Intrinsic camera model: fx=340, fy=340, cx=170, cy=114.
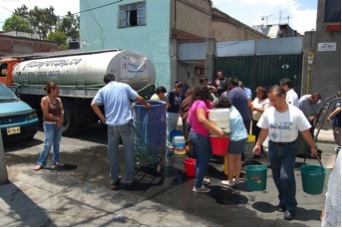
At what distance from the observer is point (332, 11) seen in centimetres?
1102

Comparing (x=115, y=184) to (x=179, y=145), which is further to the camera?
(x=179, y=145)

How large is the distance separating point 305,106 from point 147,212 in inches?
185

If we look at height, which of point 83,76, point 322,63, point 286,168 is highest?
point 322,63

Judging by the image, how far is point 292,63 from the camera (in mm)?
12094

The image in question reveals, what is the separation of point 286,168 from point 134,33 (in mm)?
13833

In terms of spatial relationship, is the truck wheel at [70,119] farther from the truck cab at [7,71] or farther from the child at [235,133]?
the child at [235,133]

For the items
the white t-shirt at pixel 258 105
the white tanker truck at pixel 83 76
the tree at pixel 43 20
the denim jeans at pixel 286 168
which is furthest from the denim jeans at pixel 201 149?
the tree at pixel 43 20

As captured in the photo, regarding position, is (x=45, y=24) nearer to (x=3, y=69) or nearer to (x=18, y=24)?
(x=18, y=24)

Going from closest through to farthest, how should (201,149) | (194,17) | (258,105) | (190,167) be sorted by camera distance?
(201,149), (190,167), (258,105), (194,17)

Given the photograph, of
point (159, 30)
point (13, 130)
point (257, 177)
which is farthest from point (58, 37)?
point (257, 177)

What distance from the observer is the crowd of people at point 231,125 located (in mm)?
4027

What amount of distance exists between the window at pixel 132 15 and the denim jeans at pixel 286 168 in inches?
529

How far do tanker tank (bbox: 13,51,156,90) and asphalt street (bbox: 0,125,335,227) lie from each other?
2677 mm

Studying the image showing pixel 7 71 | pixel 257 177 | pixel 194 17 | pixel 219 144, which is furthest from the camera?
pixel 194 17
